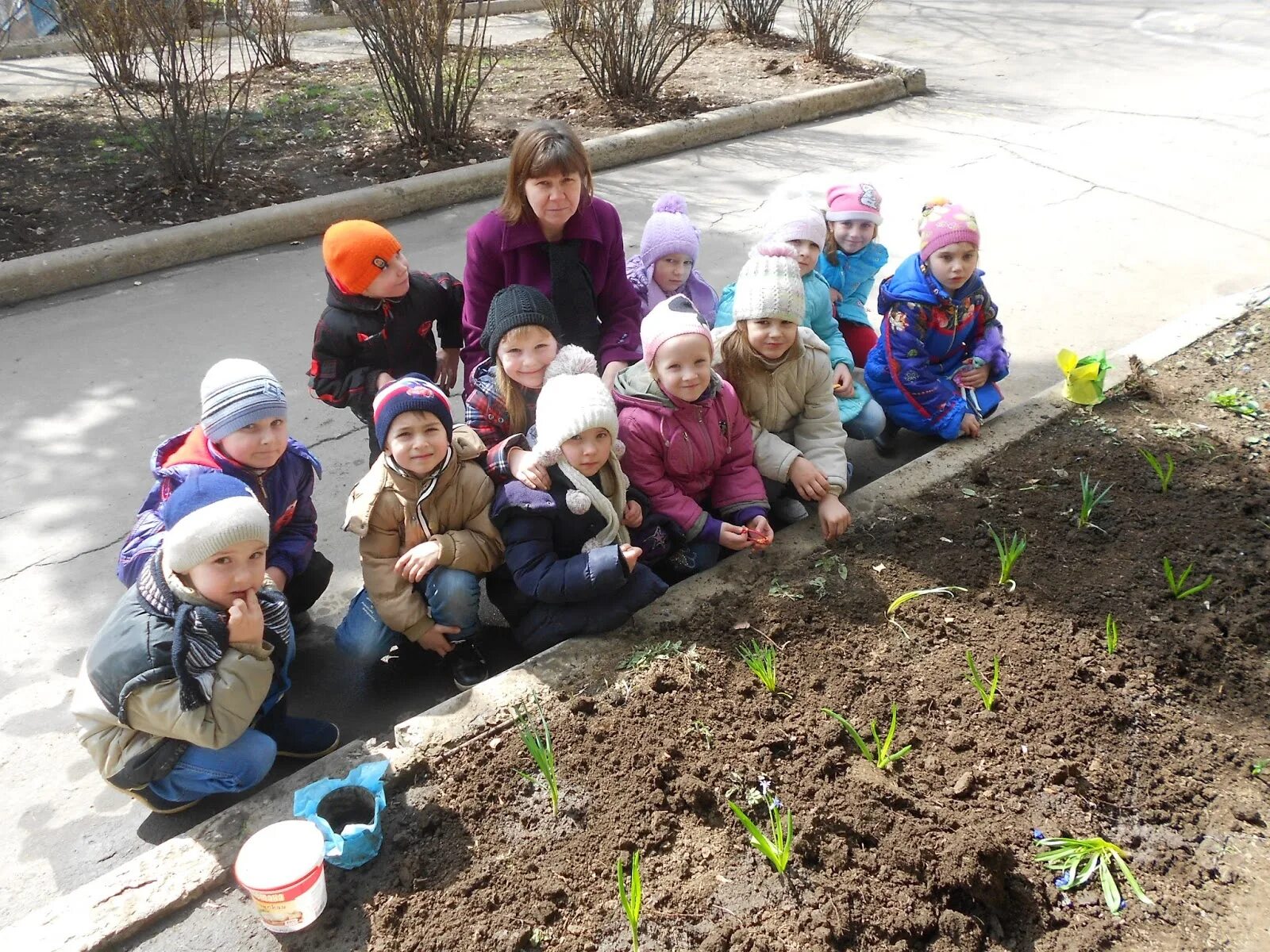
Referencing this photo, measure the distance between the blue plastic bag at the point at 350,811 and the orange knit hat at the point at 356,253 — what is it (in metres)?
1.70

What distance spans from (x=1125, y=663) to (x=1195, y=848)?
1.80ft

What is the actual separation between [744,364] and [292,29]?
9468mm

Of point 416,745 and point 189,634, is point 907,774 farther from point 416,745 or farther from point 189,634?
point 189,634

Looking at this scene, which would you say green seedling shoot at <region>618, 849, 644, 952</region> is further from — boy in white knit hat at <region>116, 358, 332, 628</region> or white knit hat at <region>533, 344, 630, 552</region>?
boy in white knit hat at <region>116, 358, 332, 628</region>

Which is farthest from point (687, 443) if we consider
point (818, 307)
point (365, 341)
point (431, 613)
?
point (365, 341)

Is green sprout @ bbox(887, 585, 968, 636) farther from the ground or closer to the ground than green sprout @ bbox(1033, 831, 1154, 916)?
farther from the ground

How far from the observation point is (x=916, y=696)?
2.52 meters

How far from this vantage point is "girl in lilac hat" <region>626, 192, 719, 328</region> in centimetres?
386

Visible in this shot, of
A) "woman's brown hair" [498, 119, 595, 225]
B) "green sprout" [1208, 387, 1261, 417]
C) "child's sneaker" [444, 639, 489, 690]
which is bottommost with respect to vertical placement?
"child's sneaker" [444, 639, 489, 690]

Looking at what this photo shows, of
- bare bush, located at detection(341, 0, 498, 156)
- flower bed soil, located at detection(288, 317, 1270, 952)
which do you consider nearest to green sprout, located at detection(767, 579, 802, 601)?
flower bed soil, located at detection(288, 317, 1270, 952)

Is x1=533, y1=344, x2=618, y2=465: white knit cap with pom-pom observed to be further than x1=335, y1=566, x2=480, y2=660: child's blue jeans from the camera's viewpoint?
No

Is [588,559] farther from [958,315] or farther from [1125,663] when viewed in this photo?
[958,315]

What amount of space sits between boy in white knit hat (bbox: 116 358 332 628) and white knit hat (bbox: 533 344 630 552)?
749 mm

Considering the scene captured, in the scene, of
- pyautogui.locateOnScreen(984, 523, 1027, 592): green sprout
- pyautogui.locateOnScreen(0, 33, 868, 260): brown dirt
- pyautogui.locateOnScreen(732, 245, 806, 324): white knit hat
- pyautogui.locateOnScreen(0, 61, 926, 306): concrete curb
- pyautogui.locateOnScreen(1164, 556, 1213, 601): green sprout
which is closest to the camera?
pyautogui.locateOnScreen(1164, 556, 1213, 601): green sprout
